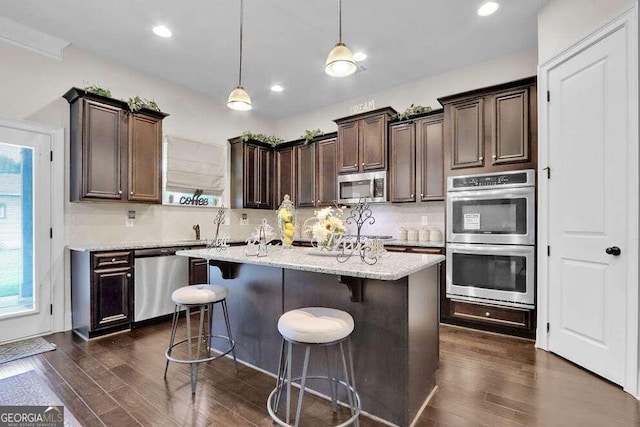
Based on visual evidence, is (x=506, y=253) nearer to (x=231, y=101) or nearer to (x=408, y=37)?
(x=408, y=37)

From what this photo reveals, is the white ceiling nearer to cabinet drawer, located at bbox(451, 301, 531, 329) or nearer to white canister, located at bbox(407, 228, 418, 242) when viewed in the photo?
white canister, located at bbox(407, 228, 418, 242)

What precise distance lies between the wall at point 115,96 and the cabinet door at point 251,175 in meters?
0.45

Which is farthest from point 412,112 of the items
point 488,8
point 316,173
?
point 316,173

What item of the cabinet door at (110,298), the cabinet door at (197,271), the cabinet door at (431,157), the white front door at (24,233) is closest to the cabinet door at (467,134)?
the cabinet door at (431,157)

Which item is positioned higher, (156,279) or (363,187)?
(363,187)

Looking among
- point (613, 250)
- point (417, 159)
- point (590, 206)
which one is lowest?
point (613, 250)

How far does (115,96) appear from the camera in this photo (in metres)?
4.03

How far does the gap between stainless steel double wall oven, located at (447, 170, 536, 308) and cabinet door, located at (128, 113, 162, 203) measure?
3.65m

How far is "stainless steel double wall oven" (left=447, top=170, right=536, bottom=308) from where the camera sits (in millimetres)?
3203

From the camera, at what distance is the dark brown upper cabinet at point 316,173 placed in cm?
514

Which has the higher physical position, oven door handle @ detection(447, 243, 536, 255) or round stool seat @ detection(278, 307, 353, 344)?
oven door handle @ detection(447, 243, 536, 255)

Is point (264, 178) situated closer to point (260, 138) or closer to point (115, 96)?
point (260, 138)

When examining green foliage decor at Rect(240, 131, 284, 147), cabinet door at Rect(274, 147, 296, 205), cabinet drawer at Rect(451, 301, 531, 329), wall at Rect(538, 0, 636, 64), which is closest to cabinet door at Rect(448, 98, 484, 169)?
wall at Rect(538, 0, 636, 64)

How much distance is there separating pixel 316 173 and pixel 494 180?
274 centimetres
